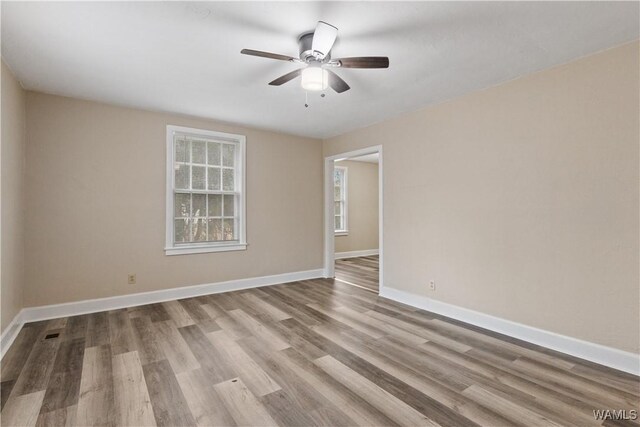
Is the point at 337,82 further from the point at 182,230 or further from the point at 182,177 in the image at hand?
the point at 182,230

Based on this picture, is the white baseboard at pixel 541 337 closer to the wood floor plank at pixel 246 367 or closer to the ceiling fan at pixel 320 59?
the wood floor plank at pixel 246 367

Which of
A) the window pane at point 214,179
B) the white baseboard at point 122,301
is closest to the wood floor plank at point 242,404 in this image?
the white baseboard at point 122,301

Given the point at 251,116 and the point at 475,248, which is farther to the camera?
the point at 251,116

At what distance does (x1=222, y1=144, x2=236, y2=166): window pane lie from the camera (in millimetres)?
4688

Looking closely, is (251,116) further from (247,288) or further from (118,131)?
(247,288)

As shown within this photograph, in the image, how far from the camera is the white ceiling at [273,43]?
1966 millimetres

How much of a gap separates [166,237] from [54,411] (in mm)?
2507

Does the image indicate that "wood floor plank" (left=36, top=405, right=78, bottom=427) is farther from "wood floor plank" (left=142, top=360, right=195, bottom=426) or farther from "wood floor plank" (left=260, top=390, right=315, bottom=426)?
"wood floor plank" (left=260, top=390, right=315, bottom=426)

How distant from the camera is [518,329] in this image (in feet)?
9.59

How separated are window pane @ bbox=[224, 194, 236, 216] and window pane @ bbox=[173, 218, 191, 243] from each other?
0.58 m

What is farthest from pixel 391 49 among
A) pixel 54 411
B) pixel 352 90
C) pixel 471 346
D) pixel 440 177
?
pixel 54 411

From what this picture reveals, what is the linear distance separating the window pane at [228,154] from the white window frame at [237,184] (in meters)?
0.07

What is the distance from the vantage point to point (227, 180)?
15.5 ft

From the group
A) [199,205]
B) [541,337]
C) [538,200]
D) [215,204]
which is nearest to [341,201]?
[215,204]
